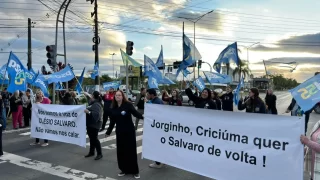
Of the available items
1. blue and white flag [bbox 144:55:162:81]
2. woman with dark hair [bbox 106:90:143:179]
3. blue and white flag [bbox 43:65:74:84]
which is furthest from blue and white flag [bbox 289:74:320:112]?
blue and white flag [bbox 43:65:74:84]

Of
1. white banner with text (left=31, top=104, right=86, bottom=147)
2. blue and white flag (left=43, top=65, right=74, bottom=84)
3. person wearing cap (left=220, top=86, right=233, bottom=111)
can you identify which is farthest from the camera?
person wearing cap (left=220, top=86, right=233, bottom=111)

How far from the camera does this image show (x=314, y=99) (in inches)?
146

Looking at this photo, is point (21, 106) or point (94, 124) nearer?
point (94, 124)

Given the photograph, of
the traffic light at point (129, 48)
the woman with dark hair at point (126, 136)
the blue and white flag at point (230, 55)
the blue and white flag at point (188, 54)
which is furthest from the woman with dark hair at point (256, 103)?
the traffic light at point (129, 48)

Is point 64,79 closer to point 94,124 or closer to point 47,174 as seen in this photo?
point 94,124

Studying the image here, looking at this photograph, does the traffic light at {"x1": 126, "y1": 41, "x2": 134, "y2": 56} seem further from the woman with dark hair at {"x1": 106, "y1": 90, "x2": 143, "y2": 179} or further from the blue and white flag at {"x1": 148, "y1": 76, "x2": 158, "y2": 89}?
the woman with dark hair at {"x1": 106, "y1": 90, "x2": 143, "y2": 179}

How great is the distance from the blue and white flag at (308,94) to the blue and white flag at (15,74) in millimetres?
9912

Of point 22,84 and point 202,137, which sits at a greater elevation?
point 22,84

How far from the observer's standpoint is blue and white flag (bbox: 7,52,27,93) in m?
10.8

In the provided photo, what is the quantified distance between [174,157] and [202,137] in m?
0.69

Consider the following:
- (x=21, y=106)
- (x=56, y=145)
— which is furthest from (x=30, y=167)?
(x=21, y=106)

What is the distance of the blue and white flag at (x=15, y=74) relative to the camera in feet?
35.3

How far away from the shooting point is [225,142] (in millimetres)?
4258

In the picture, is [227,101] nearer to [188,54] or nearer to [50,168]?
[188,54]
